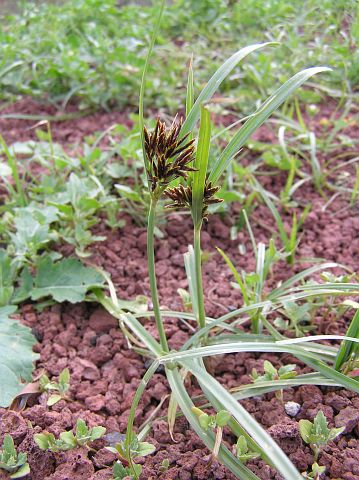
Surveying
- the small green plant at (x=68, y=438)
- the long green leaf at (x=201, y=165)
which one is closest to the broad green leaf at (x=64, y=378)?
the small green plant at (x=68, y=438)

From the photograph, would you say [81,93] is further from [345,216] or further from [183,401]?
[183,401]

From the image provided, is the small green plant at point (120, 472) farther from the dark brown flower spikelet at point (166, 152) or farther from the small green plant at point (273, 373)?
the dark brown flower spikelet at point (166, 152)

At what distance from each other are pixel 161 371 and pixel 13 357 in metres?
0.39

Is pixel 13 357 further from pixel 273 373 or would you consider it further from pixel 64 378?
pixel 273 373

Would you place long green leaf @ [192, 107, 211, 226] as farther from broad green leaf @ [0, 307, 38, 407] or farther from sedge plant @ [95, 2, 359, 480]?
broad green leaf @ [0, 307, 38, 407]

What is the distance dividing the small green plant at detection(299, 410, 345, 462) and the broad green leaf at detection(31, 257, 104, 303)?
2.44 ft

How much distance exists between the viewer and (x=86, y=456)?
3.94 ft

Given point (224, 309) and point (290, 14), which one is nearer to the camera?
point (224, 309)

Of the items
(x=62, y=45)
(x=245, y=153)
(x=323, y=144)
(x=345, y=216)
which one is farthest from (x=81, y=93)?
(x=345, y=216)

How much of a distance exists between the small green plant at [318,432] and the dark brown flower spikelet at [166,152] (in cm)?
59

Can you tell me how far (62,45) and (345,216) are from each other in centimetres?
185

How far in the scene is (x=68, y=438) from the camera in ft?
3.86

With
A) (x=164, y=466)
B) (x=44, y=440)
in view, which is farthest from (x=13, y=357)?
(x=164, y=466)

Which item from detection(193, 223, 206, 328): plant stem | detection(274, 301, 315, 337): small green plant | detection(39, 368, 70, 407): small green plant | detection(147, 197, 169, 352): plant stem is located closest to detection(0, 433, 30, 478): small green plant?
detection(39, 368, 70, 407): small green plant
